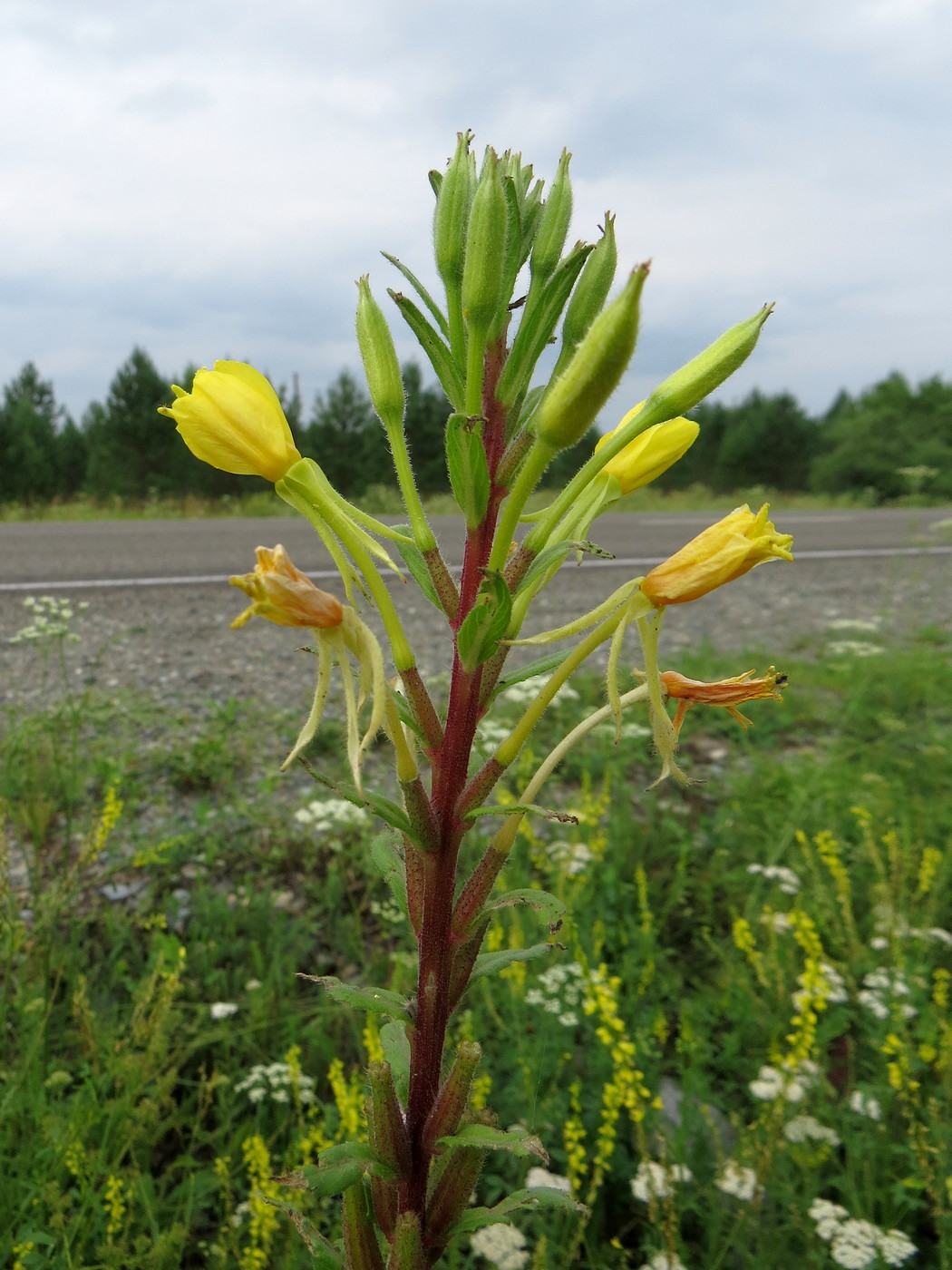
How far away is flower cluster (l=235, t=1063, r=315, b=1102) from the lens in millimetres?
1920

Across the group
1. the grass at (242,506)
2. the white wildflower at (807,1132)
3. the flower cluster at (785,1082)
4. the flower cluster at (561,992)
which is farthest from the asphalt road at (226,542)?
the white wildflower at (807,1132)

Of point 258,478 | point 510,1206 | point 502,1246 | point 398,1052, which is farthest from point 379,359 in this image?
point 258,478

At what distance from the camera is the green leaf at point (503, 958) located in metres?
1.01

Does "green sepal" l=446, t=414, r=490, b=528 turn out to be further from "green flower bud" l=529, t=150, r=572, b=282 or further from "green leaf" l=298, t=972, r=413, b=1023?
"green leaf" l=298, t=972, r=413, b=1023

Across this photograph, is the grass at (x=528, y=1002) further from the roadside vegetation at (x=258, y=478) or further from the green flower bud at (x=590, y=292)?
the roadside vegetation at (x=258, y=478)

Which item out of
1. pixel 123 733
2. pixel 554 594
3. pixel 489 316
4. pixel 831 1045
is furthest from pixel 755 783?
pixel 554 594

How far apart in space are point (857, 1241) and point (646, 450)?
1.62m

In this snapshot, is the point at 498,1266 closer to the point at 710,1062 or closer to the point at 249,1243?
the point at 249,1243

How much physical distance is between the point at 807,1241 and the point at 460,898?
1.39 m

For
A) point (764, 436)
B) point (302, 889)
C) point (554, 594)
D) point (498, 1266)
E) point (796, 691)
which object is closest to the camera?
point (498, 1266)

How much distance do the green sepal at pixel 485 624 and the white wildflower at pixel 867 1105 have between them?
5.52 ft

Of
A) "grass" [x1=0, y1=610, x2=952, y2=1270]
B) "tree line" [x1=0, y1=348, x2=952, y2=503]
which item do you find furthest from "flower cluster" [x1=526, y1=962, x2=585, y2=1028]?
"tree line" [x1=0, y1=348, x2=952, y2=503]

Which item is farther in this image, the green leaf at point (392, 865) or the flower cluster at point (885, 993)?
the flower cluster at point (885, 993)

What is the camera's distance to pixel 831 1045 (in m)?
2.47
